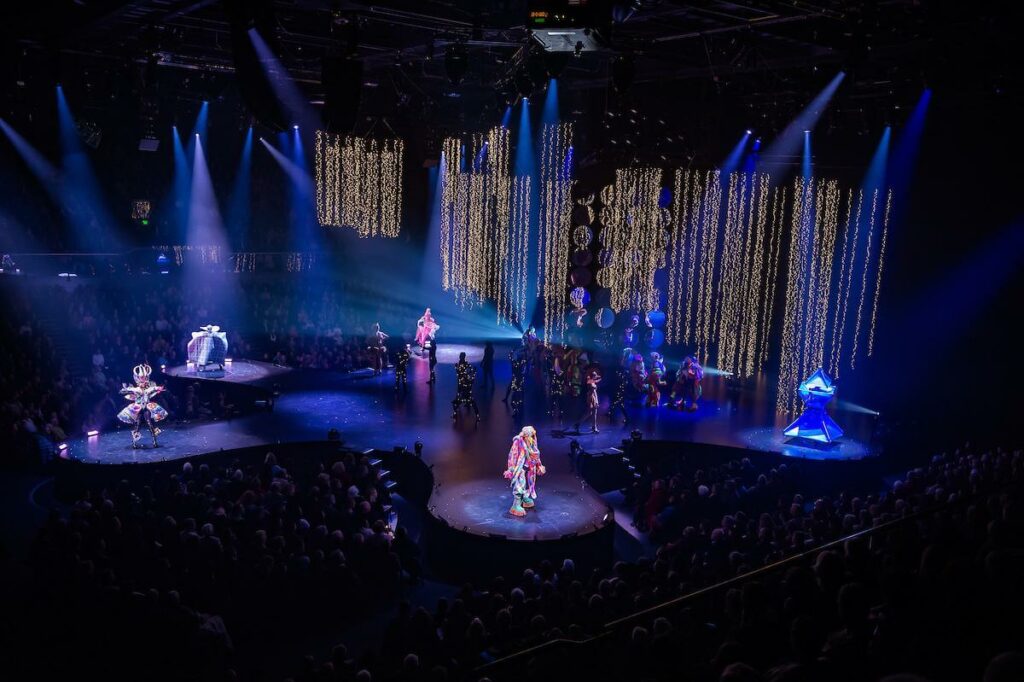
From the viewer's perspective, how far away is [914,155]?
1488 cm

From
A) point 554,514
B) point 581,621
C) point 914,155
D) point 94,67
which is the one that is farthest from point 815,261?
point 94,67

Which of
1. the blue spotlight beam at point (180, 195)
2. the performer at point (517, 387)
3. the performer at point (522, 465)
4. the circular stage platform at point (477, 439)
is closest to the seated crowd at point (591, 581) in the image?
the circular stage platform at point (477, 439)

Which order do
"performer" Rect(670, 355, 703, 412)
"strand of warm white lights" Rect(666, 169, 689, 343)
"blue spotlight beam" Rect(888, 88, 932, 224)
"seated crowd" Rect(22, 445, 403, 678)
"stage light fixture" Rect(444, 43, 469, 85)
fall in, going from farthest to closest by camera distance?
"strand of warm white lights" Rect(666, 169, 689, 343), "performer" Rect(670, 355, 703, 412), "blue spotlight beam" Rect(888, 88, 932, 224), "stage light fixture" Rect(444, 43, 469, 85), "seated crowd" Rect(22, 445, 403, 678)

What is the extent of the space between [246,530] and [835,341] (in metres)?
13.2

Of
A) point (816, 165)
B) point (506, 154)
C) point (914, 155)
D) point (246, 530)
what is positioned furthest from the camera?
point (506, 154)

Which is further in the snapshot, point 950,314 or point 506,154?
point 506,154

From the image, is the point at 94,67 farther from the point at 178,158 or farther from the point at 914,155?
the point at 914,155

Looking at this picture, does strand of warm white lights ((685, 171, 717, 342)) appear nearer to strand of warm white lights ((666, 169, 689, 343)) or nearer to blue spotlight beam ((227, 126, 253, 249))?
strand of warm white lights ((666, 169, 689, 343))

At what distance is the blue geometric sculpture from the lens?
1423 centimetres

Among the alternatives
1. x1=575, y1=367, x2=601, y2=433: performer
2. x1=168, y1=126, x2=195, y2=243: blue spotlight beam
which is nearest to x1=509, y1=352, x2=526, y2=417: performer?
x1=575, y1=367, x2=601, y2=433: performer

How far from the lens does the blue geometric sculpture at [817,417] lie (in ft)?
46.7

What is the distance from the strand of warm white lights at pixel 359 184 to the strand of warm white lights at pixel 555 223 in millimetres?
4822

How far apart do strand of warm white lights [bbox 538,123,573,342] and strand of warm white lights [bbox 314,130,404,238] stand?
190 inches

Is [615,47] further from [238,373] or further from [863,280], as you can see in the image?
[238,373]
